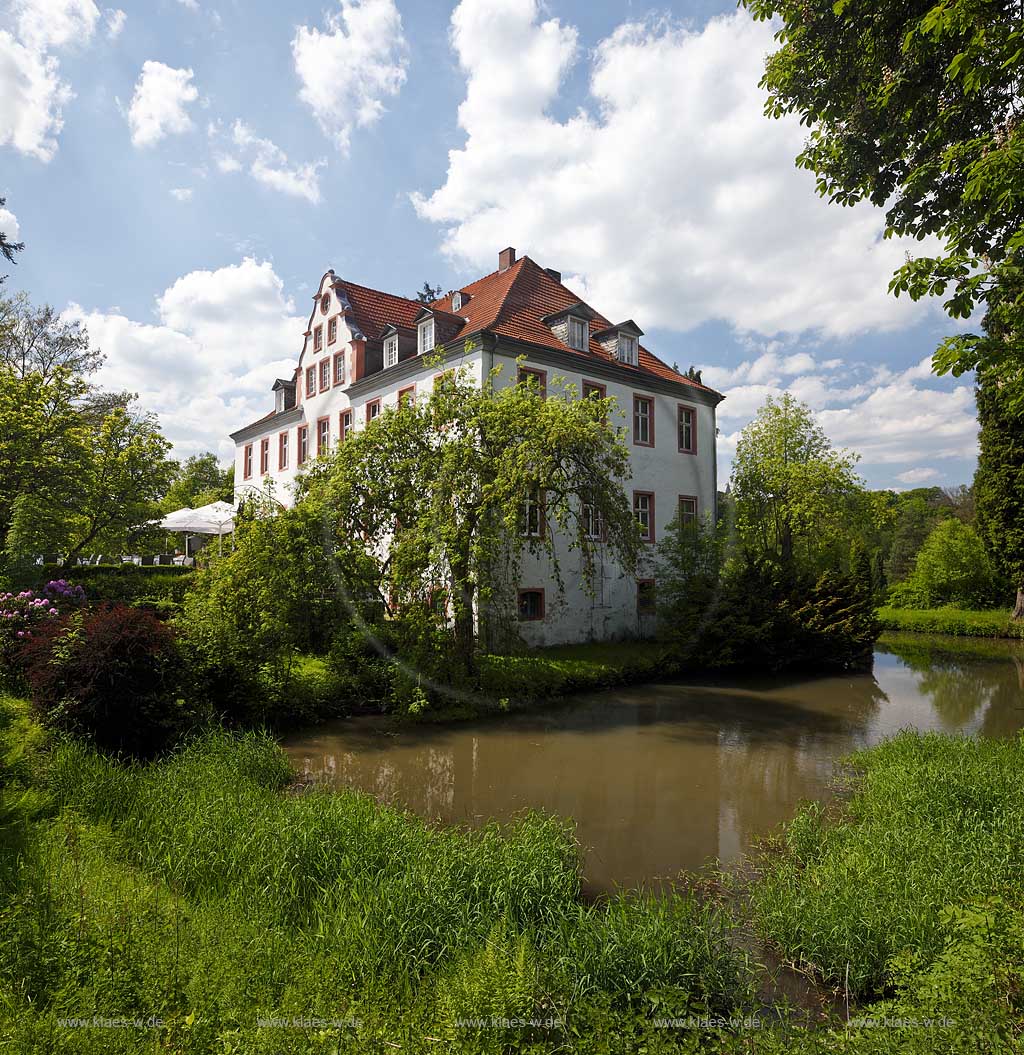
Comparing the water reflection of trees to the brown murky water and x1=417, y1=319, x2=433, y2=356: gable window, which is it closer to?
the brown murky water

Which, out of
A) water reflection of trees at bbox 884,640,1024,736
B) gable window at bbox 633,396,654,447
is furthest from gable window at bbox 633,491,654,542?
water reflection of trees at bbox 884,640,1024,736

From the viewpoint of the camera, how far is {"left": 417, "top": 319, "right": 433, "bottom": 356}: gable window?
2323cm

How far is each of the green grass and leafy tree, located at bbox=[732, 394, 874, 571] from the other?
4.80m

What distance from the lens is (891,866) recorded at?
19.5 feet

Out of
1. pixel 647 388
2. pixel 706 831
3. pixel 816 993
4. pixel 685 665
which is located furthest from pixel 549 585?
pixel 816 993

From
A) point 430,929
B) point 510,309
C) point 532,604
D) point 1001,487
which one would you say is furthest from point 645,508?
point 430,929

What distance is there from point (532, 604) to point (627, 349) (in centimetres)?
1047

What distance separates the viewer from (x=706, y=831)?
8.30m

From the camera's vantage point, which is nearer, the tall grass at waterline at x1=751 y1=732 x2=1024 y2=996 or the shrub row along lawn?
the shrub row along lawn

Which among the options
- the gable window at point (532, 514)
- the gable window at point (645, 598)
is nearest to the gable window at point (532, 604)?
the gable window at point (645, 598)

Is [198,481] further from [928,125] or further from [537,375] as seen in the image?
[928,125]

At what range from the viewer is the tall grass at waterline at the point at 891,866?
4.97 meters

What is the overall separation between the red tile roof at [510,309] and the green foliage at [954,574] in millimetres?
20447

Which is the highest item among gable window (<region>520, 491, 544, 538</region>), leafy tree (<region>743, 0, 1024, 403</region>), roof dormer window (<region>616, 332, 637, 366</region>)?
roof dormer window (<region>616, 332, 637, 366</region>)
